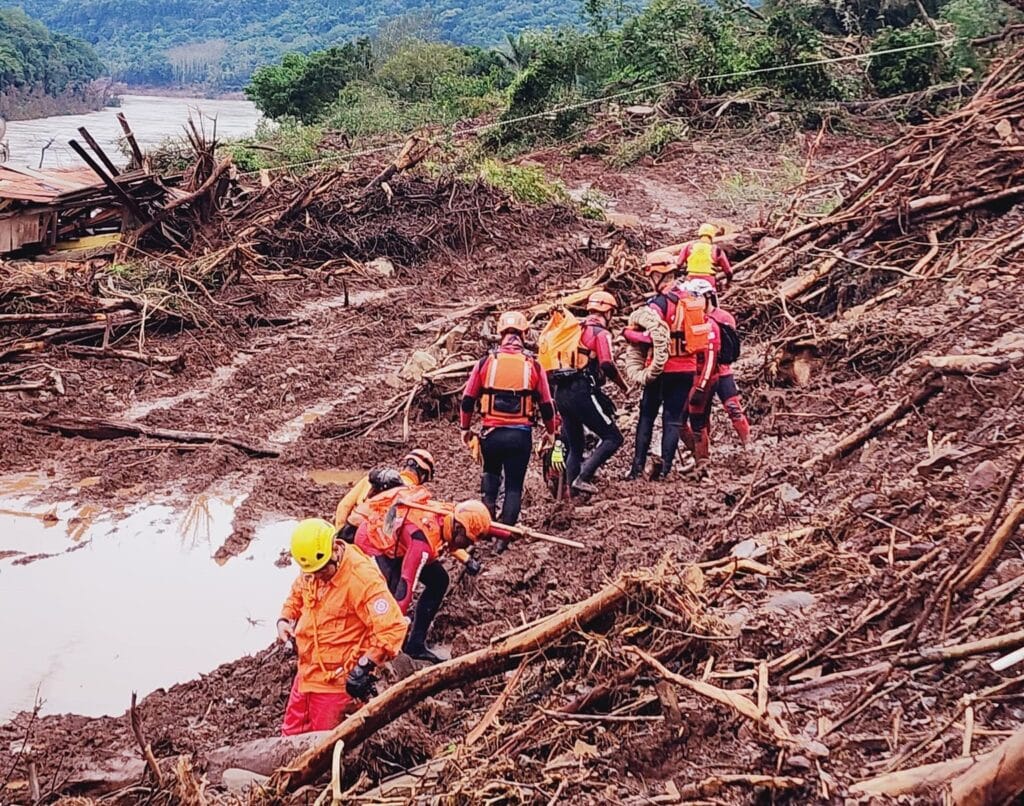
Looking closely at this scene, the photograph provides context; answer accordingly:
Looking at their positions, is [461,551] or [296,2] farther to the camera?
[296,2]

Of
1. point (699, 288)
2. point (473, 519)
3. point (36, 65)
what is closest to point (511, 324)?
point (699, 288)

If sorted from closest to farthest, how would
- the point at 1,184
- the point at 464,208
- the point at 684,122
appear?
the point at 1,184
the point at 464,208
the point at 684,122

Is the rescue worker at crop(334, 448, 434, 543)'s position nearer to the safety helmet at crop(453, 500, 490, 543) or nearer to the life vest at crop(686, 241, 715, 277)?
the safety helmet at crop(453, 500, 490, 543)

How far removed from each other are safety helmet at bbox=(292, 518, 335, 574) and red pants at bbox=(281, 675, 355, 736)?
2.12ft

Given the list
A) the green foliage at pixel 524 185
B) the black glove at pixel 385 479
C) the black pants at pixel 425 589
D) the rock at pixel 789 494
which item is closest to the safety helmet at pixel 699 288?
the rock at pixel 789 494

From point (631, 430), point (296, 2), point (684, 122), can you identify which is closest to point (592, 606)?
point (631, 430)

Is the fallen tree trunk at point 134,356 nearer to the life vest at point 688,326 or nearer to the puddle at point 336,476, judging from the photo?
the puddle at point 336,476

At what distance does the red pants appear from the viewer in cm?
507

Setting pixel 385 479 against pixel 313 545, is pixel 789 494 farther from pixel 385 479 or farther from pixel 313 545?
pixel 313 545

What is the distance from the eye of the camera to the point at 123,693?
258 inches

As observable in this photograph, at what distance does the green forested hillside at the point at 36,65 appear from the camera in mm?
57531

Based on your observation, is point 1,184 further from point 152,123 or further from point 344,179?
point 152,123

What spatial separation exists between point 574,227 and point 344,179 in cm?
405

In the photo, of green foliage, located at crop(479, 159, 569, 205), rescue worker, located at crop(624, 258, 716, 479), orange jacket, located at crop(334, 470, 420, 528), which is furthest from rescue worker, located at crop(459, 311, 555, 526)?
green foliage, located at crop(479, 159, 569, 205)
